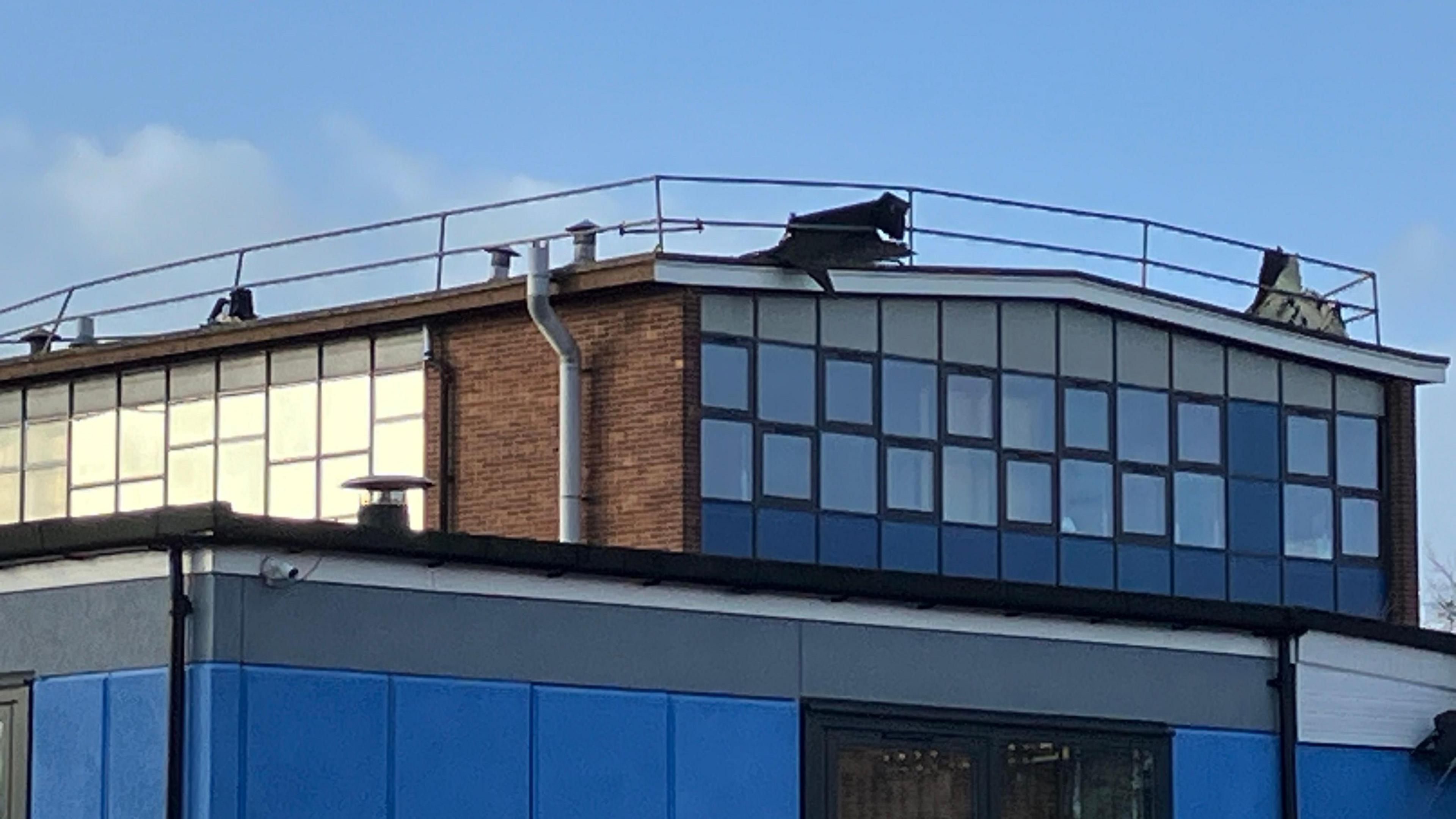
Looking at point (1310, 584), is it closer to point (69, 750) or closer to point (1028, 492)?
point (1028, 492)

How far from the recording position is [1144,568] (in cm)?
3544

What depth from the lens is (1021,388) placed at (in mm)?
34781

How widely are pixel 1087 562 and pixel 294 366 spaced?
9.89 metres

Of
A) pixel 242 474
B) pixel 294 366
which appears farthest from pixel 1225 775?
pixel 242 474

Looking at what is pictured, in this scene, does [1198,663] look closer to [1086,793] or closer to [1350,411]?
[1086,793]

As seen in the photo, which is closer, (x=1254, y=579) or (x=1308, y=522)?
(x=1254, y=579)

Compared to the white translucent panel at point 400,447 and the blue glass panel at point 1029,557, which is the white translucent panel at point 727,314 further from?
the blue glass panel at point 1029,557

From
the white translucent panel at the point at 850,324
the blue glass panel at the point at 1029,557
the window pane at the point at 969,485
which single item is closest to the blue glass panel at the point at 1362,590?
the blue glass panel at the point at 1029,557

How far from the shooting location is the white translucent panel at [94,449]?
3747 centimetres

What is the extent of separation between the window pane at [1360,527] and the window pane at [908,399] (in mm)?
6613

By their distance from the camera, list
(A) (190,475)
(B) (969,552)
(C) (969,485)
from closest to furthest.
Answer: (B) (969,552) → (C) (969,485) → (A) (190,475)

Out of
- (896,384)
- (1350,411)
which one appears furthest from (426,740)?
(1350,411)

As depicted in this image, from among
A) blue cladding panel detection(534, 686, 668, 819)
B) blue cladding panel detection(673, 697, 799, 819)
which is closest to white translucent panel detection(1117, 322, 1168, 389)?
blue cladding panel detection(673, 697, 799, 819)

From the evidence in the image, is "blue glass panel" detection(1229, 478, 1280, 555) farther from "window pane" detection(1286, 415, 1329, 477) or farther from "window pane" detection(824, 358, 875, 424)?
"window pane" detection(824, 358, 875, 424)
